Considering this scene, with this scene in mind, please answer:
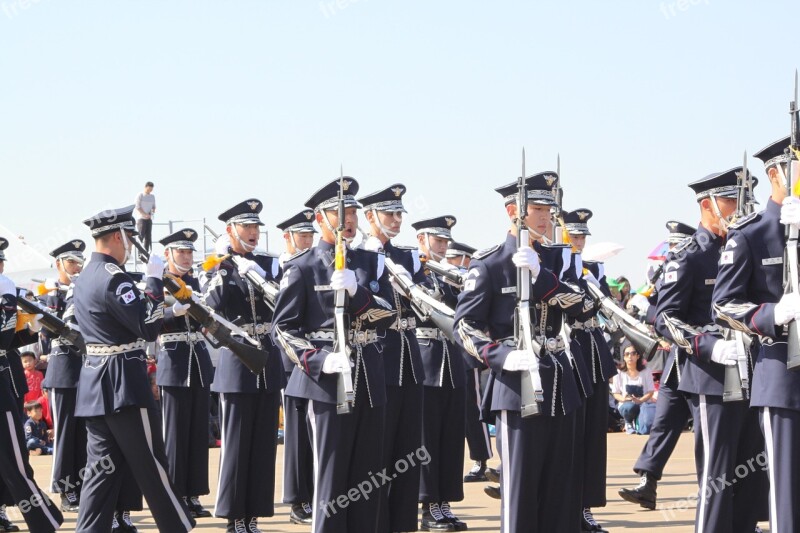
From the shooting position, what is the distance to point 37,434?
15.3 metres

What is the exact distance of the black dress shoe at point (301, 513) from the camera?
9.80 m

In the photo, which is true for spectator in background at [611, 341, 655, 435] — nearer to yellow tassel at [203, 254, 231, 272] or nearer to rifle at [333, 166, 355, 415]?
yellow tassel at [203, 254, 231, 272]

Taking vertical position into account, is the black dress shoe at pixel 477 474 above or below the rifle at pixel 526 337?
below

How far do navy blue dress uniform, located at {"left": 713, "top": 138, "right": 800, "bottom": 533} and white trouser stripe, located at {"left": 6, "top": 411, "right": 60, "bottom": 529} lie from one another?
4.54 metres

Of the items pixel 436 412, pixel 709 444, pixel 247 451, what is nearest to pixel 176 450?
pixel 247 451

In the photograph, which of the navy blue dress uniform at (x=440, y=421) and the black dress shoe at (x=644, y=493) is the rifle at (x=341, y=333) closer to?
the navy blue dress uniform at (x=440, y=421)

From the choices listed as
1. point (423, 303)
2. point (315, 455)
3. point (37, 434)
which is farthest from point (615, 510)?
point (37, 434)

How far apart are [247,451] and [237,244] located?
1.67 metres

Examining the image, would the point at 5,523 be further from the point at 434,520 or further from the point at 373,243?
the point at 373,243

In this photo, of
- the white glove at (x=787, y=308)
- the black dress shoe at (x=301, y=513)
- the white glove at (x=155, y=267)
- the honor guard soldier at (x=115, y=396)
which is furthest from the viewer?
the black dress shoe at (x=301, y=513)

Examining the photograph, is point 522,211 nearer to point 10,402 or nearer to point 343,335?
point 343,335

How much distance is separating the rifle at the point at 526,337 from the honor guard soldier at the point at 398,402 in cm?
129

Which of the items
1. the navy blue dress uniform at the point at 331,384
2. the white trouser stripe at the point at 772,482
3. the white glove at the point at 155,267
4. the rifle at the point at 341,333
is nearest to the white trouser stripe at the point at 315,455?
the navy blue dress uniform at the point at 331,384

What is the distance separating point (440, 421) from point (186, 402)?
2.03 meters
